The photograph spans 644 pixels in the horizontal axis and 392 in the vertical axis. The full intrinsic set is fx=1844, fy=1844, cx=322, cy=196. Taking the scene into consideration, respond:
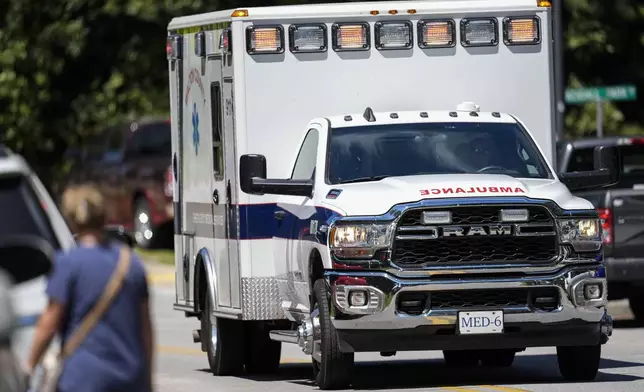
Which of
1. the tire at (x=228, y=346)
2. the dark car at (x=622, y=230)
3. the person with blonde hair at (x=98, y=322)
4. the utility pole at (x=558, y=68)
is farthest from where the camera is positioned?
the utility pole at (x=558, y=68)

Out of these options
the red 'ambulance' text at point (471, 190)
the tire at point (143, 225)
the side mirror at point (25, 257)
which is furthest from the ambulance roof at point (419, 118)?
the tire at point (143, 225)

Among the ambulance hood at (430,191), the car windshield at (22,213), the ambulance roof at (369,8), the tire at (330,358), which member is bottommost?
the tire at (330,358)

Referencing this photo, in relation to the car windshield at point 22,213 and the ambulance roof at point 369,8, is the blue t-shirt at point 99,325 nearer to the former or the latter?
the car windshield at point 22,213

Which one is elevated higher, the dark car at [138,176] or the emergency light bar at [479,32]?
the emergency light bar at [479,32]

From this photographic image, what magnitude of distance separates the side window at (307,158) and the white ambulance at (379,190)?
29 mm

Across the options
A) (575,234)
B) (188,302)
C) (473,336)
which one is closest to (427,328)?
(473,336)

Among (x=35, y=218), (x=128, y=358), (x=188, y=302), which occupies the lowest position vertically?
(x=188, y=302)

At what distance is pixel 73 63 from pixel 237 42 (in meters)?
22.2

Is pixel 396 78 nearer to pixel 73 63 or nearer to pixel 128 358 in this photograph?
pixel 128 358

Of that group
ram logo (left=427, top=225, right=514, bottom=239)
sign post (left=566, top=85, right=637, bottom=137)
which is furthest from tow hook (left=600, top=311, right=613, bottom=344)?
sign post (left=566, top=85, right=637, bottom=137)

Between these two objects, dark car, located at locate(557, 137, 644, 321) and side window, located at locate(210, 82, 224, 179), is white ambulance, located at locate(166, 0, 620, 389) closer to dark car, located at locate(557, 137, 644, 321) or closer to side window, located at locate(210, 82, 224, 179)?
side window, located at locate(210, 82, 224, 179)

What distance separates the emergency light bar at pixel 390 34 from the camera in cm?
1484

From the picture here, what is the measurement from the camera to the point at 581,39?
102ft

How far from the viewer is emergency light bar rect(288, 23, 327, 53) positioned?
1462 cm
